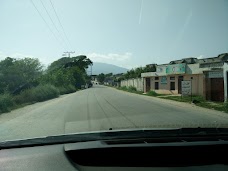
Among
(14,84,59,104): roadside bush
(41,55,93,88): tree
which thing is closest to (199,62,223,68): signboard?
(14,84,59,104): roadside bush

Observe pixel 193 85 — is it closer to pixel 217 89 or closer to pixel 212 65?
pixel 212 65

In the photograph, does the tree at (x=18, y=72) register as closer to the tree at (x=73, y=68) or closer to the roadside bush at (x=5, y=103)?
the tree at (x=73, y=68)

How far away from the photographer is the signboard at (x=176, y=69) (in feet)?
126

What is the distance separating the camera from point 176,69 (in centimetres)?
4062

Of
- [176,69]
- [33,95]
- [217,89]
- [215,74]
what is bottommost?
[33,95]

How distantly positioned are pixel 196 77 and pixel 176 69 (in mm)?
5468

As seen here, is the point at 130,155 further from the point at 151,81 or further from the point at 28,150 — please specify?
the point at 151,81

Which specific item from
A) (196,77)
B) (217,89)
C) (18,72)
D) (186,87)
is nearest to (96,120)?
(186,87)

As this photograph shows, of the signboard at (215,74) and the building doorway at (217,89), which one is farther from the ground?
the signboard at (215,74)

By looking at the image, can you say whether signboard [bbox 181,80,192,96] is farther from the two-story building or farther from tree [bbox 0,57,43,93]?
tree [bbox 0,57,43,93]

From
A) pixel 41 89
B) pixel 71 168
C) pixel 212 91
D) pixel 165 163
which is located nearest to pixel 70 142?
pixel 71 168

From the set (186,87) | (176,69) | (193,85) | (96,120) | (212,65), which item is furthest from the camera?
(176,69)

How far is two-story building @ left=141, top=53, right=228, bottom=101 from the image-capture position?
27109 mm

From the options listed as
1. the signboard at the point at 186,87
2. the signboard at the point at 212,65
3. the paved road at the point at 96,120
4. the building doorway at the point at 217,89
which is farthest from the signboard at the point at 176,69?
the paved road at the point at 96,120
